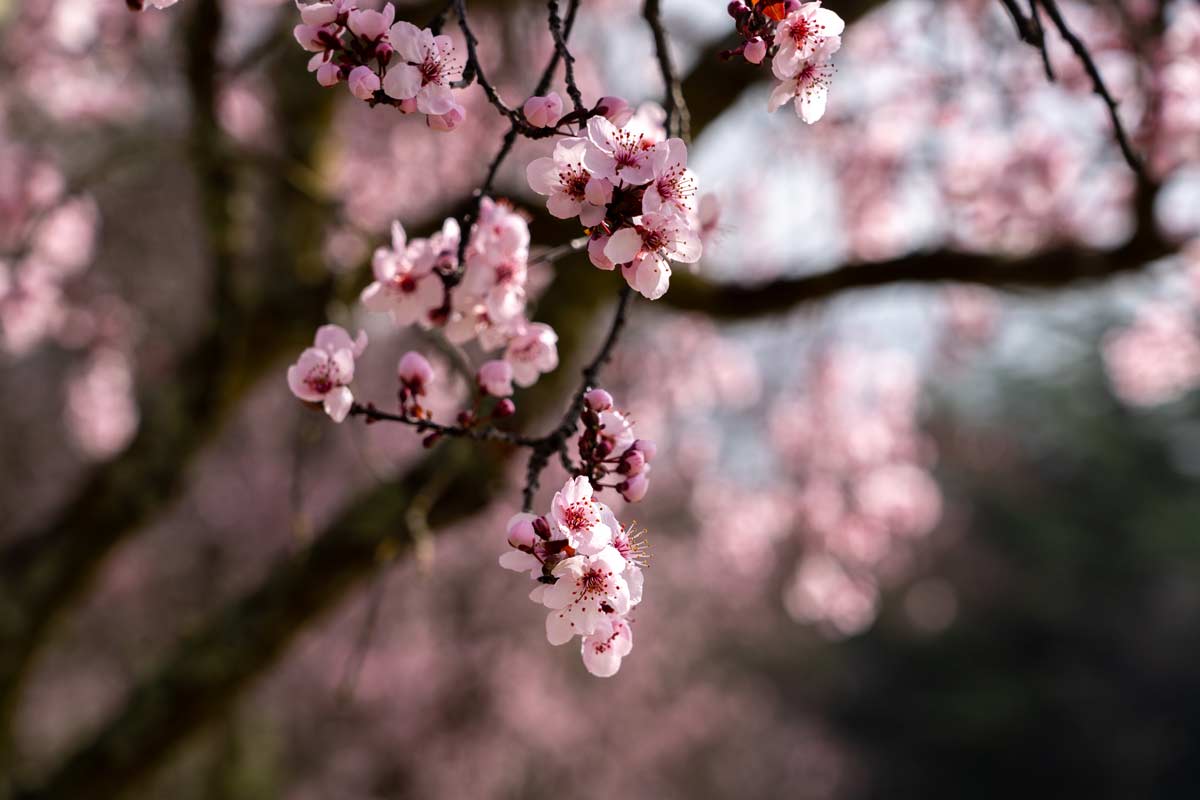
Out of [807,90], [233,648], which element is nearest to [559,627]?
[807,90]

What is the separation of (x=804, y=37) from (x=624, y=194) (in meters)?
0.25

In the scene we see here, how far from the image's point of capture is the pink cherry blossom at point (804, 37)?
3.03 ft

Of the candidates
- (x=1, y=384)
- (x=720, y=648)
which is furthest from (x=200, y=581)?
(x=720, y=648)

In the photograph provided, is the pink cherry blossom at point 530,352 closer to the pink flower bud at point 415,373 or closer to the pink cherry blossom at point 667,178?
the pink flower bud at point 415,373

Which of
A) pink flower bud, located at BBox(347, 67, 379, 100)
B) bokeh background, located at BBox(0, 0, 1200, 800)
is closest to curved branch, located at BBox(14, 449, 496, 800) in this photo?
bokeh background, located at BBox(0, 0, 1200, 800)

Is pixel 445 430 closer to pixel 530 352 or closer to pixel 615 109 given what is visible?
pixel 530 352

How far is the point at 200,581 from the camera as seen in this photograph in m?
7.29

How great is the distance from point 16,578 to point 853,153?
3.68m

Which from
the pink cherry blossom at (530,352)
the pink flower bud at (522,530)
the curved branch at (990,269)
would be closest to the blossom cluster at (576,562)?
the pink flower bud at (522,530)

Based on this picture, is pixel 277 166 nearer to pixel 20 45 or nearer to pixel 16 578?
pixel 16 578

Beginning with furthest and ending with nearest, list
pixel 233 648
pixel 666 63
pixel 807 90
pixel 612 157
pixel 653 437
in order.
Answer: pixel 653 437, pixel 233 648, pixel 666 63, pixel 807 90, pixel 612 157

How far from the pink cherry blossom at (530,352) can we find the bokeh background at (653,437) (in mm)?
297

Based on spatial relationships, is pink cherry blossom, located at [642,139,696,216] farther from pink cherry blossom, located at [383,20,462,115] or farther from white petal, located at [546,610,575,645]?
white petal, located at [546,610,575,645]

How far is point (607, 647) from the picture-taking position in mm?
923
